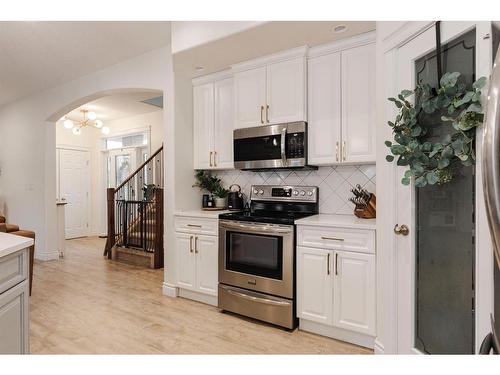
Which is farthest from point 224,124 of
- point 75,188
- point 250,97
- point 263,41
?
point 75,188

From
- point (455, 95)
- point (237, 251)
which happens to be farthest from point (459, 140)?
point (237, 251)

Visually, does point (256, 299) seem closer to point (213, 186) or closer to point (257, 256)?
point (257, 256)

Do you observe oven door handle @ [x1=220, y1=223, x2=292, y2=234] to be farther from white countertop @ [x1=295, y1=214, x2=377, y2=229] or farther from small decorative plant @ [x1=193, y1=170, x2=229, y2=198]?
small decorative plant @ [x1=193, y1=170, x2=229, y2=198]

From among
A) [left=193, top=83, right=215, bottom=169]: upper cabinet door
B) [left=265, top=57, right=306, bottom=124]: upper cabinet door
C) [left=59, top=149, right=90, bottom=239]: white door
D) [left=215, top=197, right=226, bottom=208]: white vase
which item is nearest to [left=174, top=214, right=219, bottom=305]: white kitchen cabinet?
[left=215, top=197, right=226, bottom=208]: white vase

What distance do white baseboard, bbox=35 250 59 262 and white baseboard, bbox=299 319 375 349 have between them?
→ 433 centimetres

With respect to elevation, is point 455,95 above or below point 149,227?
above

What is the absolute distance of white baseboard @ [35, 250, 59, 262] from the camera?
4.88 meters

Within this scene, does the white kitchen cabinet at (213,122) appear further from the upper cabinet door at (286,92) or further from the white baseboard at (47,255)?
the white baseboard at (47,255)

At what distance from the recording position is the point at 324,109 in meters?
2.69

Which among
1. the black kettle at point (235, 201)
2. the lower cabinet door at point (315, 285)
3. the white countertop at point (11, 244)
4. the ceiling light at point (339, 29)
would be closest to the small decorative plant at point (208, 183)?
the black kettle at point (235, 201)

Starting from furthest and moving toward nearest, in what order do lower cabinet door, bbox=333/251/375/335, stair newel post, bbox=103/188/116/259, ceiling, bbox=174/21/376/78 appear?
stair newel post, bbox=103/188/116/259 → ceiling, bbox=174/21/376/78 → lower cabinet door, bbox=333/251/375/335
